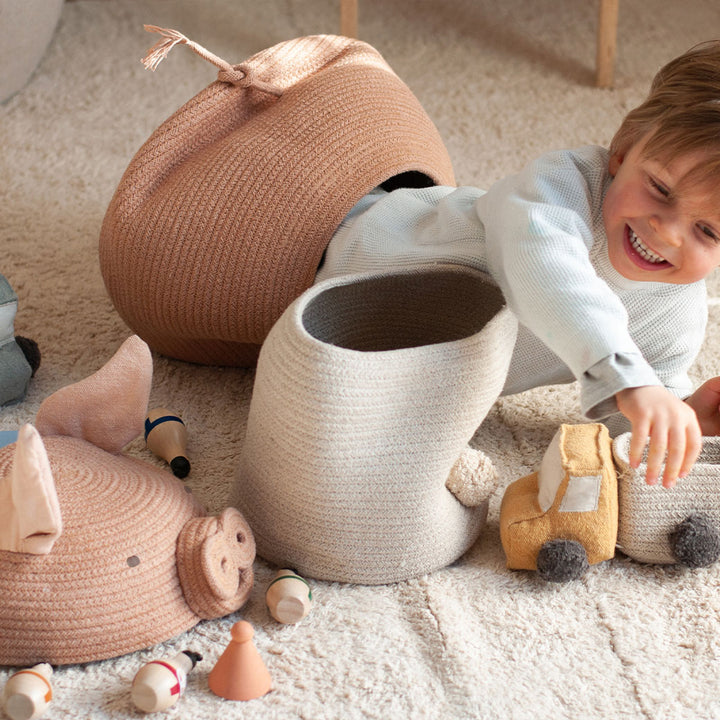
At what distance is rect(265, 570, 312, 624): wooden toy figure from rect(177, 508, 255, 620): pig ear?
0.02 metres

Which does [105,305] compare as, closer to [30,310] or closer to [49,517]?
[30,310]

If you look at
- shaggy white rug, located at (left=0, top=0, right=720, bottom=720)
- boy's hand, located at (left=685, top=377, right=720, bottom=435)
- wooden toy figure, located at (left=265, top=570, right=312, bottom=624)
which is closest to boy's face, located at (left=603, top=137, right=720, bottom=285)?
boy's hand, located at (left=685, top=377, right=720, bottom=435)

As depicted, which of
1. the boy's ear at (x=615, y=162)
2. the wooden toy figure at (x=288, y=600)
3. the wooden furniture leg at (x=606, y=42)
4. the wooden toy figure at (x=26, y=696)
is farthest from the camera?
the wooden furniture leg at (x=606, y=42)

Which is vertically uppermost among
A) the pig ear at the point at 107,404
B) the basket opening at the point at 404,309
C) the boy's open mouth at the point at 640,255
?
the boy's open mouth at the point at 640,255

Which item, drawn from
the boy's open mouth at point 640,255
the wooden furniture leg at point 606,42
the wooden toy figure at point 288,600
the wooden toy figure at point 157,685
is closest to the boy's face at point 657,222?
the boy's open mouth at point 640,255

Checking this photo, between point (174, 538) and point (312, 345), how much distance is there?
0.19m

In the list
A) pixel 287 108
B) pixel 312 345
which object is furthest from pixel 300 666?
pixel 287 108

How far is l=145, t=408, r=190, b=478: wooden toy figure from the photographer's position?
94 centimetres

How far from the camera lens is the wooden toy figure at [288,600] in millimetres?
771

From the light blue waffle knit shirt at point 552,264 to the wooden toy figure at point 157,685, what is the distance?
1.17 feet

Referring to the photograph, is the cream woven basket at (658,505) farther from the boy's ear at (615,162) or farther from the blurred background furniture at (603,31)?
the blurred background furniture at (603,31)

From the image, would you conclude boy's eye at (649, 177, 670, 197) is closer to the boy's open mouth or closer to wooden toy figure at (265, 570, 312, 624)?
the boy's open mouth

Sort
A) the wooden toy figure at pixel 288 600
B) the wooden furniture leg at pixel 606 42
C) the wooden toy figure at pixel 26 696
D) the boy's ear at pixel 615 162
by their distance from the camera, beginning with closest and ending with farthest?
1. the wooden toy figure at pixel 26 696
2. the wooden toy figure at pixel 288 600
3. the boy's ear at pixel 615 162
4. the wooden furniture leg at pixel 606 42

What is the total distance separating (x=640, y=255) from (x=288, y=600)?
427 mm
